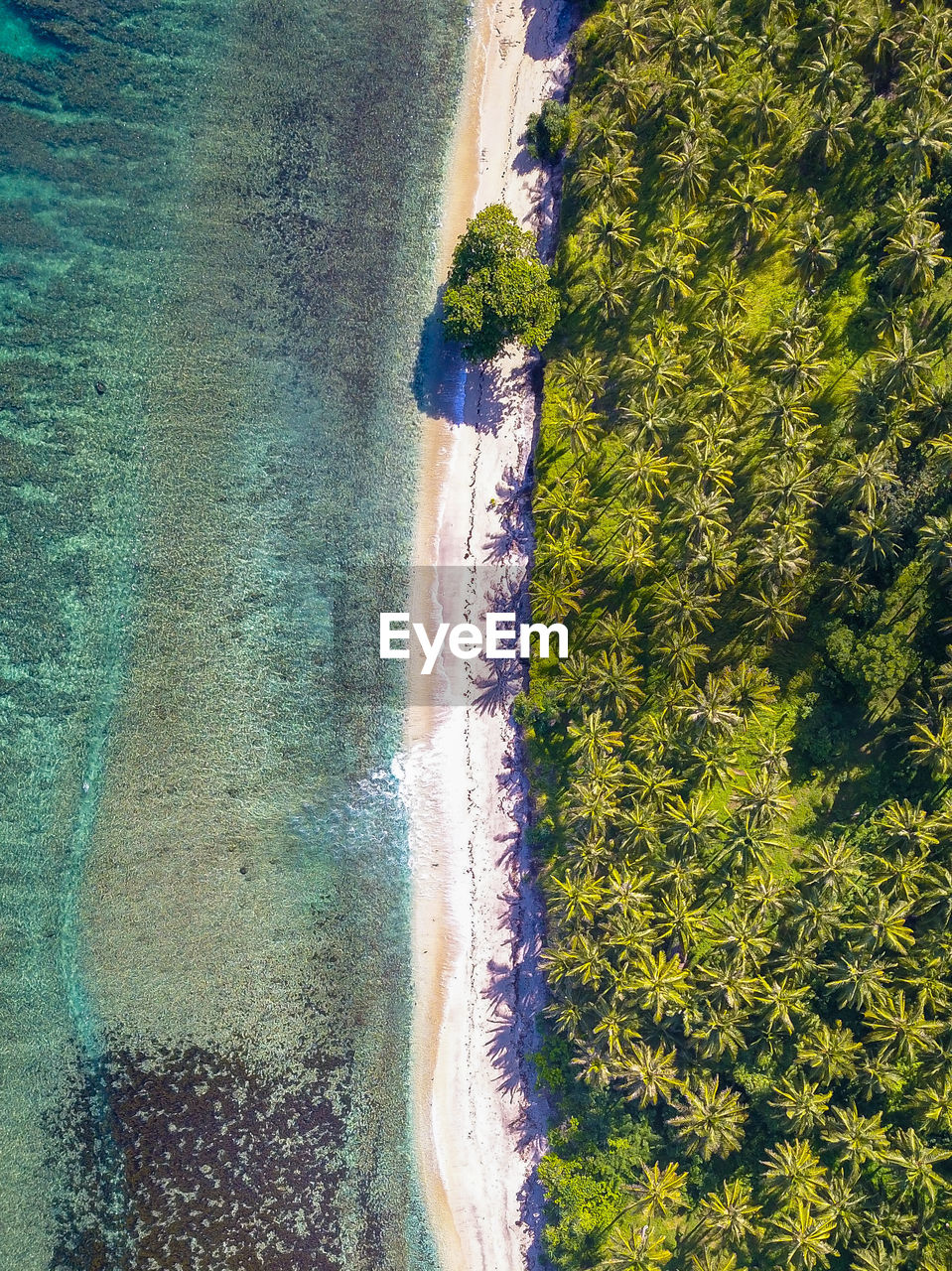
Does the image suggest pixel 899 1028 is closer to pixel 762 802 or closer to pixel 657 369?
pixel 762 802

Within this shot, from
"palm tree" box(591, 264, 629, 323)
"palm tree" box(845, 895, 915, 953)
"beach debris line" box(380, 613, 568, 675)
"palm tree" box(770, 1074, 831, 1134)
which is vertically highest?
"palm tree" box(591, 264, 629, 323)

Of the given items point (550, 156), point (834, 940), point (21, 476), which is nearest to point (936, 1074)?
point (834, 940)

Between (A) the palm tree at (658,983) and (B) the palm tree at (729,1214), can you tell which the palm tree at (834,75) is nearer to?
(A) the palm tree at (658,983)

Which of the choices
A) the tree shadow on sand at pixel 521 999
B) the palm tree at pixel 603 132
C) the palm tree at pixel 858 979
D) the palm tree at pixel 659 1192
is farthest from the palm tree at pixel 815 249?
the palm tree at pixel 659 1192

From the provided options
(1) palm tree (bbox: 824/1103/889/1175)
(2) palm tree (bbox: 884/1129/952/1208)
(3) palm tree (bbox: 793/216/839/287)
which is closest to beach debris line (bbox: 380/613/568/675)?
(3) palm tree (bbox: 793/216/839/287)

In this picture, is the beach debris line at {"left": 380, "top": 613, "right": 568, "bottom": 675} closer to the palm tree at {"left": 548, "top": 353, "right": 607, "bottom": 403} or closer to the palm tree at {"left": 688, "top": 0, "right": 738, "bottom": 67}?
the palm tree at {"left": 548, "top": 353, "right": 607, "bottom": 403}

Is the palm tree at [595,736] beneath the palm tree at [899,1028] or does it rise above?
above

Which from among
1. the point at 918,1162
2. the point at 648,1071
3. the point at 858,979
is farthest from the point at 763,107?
the point at 918,1162
